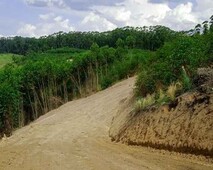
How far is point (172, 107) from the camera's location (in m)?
16.9

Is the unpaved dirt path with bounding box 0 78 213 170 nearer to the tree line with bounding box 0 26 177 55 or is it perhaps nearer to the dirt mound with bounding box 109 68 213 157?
the dirt mound with bounding box 109 68 213 157

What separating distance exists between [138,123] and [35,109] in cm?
5009

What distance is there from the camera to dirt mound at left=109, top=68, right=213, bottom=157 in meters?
14.2

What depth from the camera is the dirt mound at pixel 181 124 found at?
14165mm

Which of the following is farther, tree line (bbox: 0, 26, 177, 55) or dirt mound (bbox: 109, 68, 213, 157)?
tree line (bbox: 0, 26, 177, 55)

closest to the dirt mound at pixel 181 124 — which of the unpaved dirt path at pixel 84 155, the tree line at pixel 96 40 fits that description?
the unpaved dirt path at pixel 84 155

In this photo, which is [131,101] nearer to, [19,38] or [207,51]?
[207,51]

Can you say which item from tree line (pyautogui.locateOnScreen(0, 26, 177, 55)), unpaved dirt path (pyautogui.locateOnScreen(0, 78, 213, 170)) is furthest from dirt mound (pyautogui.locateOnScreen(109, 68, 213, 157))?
tree line (pyautogui.locateOnScreen(0, 26, 177, 55))

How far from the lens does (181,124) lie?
15.4 metres

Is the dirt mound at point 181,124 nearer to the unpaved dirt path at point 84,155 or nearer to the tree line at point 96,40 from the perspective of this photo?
the unpaved dirt path at point 84,155

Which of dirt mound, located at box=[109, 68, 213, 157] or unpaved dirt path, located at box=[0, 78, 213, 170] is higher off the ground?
dirt mound, located at box=[109, 68, 213, 157]

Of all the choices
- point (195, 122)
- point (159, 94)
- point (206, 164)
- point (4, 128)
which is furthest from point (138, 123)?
point (4, 128)

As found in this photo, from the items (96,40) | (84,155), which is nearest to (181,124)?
(84,155)

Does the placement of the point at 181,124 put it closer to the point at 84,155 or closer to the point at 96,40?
the point at 84,155
